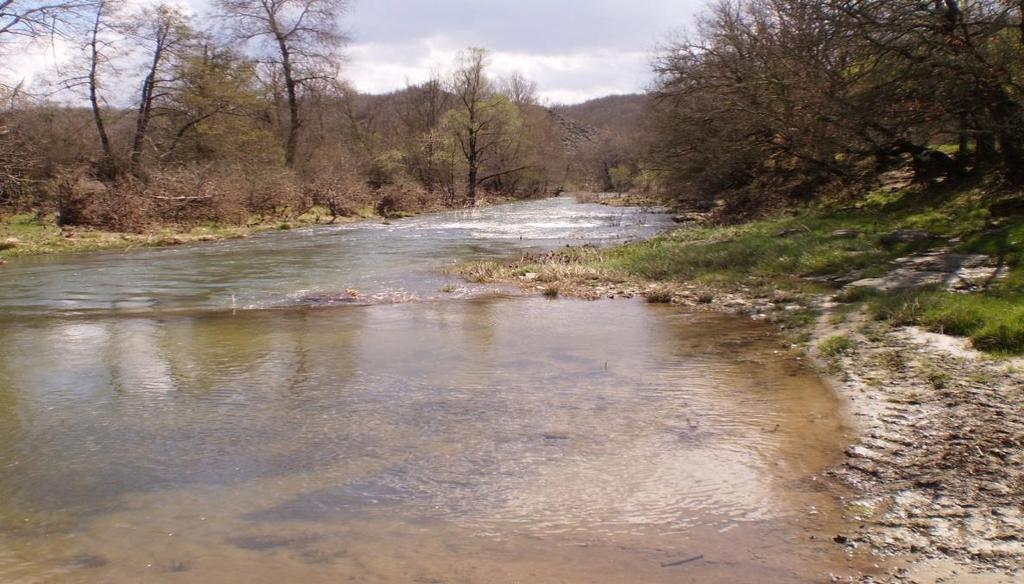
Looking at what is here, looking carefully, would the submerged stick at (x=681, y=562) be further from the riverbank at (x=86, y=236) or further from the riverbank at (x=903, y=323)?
the riverbank at (x=86, y=236)

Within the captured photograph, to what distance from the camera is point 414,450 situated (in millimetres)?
4996

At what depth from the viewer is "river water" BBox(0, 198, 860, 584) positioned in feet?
11.8

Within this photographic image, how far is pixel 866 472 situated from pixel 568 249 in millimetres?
12815

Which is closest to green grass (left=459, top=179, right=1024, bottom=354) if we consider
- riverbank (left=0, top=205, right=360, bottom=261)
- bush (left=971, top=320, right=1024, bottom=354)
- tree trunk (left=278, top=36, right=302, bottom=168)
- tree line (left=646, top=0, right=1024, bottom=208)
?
bush (left=971, top=320, right=1024, bottom=354)

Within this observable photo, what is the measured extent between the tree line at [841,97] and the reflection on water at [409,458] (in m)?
8.12

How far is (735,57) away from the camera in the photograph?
25.6 meters

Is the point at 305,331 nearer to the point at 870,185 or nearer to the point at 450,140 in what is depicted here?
the point at 870,185

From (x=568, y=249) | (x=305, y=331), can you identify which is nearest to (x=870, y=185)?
(x=568, y=249)

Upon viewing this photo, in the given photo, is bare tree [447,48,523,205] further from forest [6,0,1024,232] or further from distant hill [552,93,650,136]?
distant hill [552,93,650,136]

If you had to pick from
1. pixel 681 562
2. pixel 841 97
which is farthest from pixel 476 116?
pixel 681 562

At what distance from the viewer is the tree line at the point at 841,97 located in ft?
40.8

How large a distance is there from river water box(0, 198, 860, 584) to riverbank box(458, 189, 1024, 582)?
38 cm

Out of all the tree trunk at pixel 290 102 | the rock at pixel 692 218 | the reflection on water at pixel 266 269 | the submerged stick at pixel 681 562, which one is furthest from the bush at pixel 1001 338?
the tree trunk at pixel 290 102

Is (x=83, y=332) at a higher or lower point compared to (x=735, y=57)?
lower
